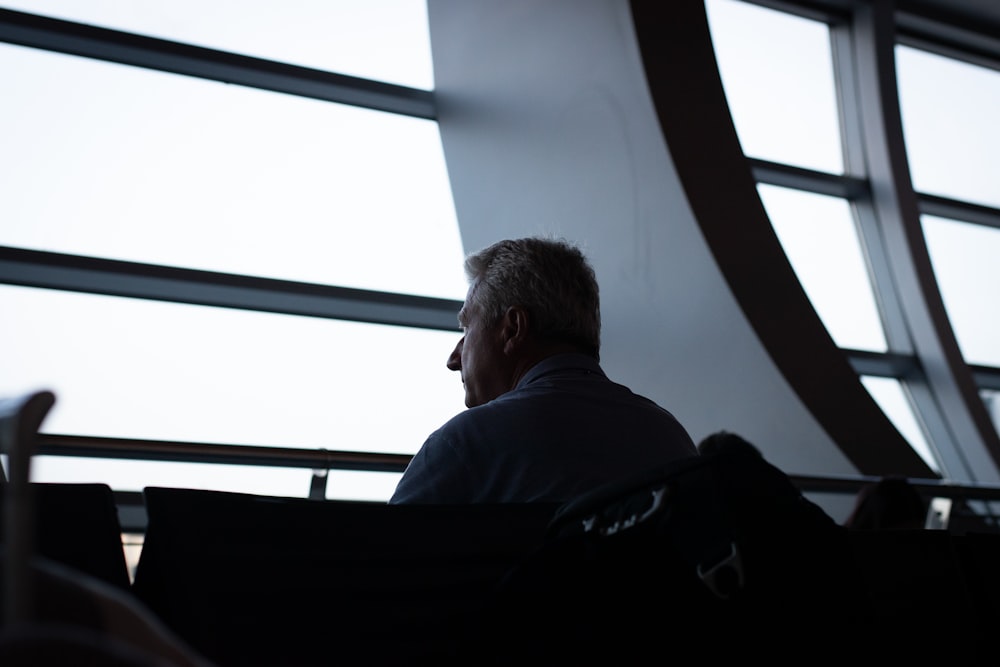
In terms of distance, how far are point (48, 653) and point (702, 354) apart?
13.8 ft

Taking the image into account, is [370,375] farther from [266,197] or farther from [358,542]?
[358,542]

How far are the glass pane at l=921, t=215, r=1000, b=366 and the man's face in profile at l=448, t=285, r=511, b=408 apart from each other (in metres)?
4.93

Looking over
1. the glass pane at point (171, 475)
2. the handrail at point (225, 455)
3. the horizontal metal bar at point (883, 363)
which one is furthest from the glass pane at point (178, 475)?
the horizontal metal bar at point (883, 363)

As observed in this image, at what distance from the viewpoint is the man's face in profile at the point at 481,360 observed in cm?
188

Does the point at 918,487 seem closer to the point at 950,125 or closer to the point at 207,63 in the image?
the point at 207,63

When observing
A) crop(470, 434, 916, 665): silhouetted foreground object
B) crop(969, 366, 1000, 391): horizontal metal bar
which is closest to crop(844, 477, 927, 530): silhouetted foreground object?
crop(470, 434, 916, 665): silhouetted foreground object

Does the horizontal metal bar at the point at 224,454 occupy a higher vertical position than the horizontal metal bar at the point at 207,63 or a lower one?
lower

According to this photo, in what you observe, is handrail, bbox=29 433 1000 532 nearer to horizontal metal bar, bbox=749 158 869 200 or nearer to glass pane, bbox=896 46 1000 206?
horizontal metal bar, bbox=749 158 869 200

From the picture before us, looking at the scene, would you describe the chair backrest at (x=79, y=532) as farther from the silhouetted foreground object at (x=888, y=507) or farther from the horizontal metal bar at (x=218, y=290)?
the horizontal metal bar at (x=218, y=290)

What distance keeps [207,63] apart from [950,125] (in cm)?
457

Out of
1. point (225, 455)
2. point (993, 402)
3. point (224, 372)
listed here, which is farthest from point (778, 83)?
point (225, 455)

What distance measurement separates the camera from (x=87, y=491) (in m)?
1.07

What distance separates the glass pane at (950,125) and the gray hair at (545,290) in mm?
4914

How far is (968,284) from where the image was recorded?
6.20 m
